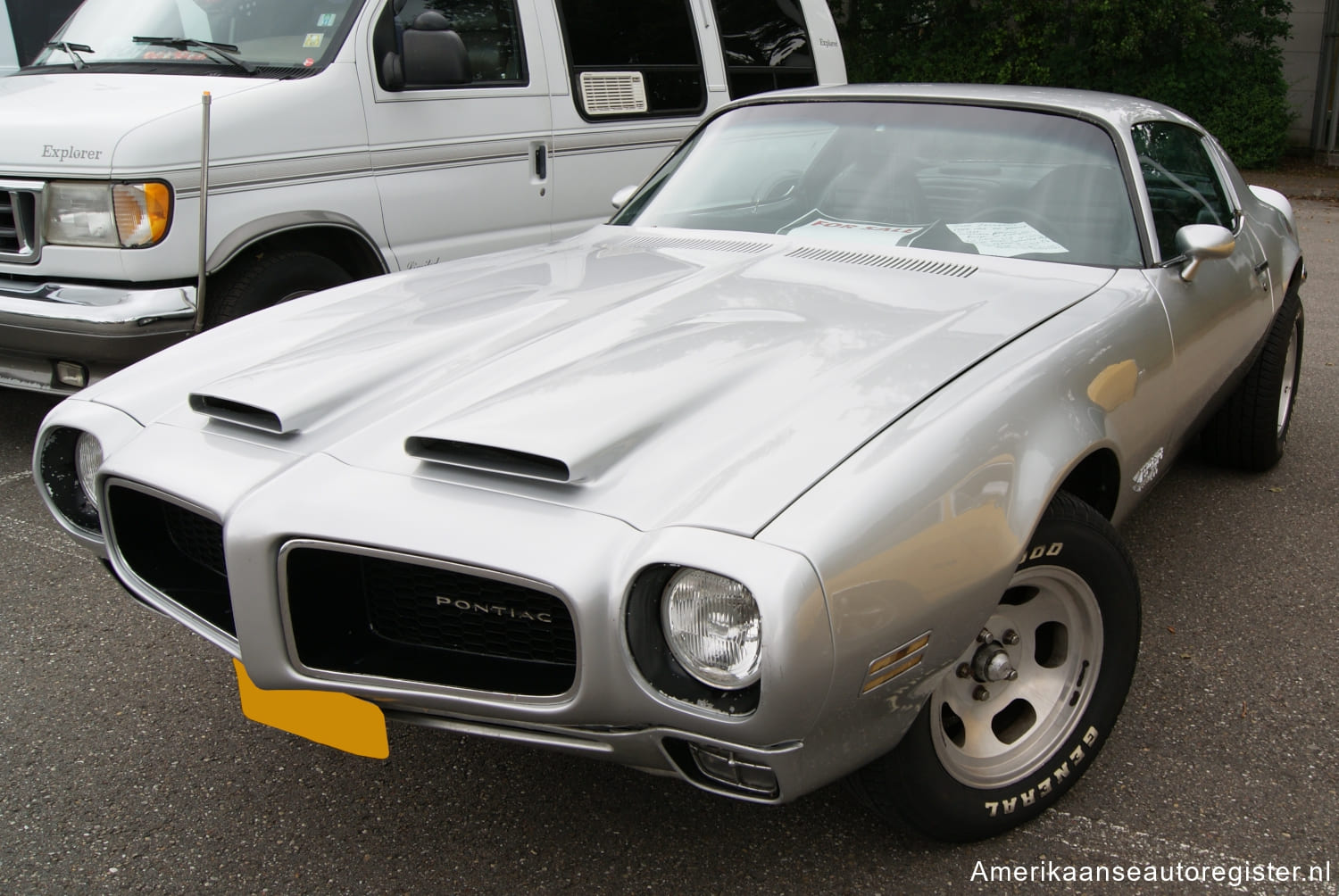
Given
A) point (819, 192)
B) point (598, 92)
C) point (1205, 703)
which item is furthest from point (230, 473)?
point (598, 92)

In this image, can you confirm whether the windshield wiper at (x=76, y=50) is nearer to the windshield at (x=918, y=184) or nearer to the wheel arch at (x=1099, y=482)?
the windshield at (x=918, y=184)

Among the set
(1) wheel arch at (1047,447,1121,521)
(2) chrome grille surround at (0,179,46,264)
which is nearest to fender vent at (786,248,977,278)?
(1) wheel arch at (1047,447,1121,521)

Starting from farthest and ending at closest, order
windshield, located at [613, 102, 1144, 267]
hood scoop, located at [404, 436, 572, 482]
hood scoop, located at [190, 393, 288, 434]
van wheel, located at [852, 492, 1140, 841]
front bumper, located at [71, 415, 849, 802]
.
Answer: windshield, located at [613, 102, 1144, 267] < hood scoop, located at [190, 393, 288, 434] < van wheel, located at [852, 492, 1140, 841] < hood scoop, located at [404, 436, 572, 482] < front bumper, located at [71, 415, 849, 802]

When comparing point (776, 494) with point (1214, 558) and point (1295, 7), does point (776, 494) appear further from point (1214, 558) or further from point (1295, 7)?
point (1295, 7)

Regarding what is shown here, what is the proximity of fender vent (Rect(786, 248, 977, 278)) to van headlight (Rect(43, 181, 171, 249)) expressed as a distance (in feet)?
7.64

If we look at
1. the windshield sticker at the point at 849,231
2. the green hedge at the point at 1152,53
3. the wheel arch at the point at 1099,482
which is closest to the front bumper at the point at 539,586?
the wheel arch at the point at 1099,482

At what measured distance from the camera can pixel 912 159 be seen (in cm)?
319

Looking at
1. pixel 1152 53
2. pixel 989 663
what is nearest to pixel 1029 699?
pixel 989 663

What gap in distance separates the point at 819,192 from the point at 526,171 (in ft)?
7.46

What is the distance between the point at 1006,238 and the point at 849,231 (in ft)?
1.37

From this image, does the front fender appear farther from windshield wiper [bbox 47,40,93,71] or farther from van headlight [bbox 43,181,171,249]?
windshield wiper [bbox 47,40,93,71]

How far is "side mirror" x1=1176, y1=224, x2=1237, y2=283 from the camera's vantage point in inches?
114

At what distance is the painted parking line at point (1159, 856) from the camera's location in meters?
2.15

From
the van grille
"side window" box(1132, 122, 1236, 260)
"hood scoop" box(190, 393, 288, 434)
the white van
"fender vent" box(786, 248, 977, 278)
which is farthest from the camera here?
the van grille
